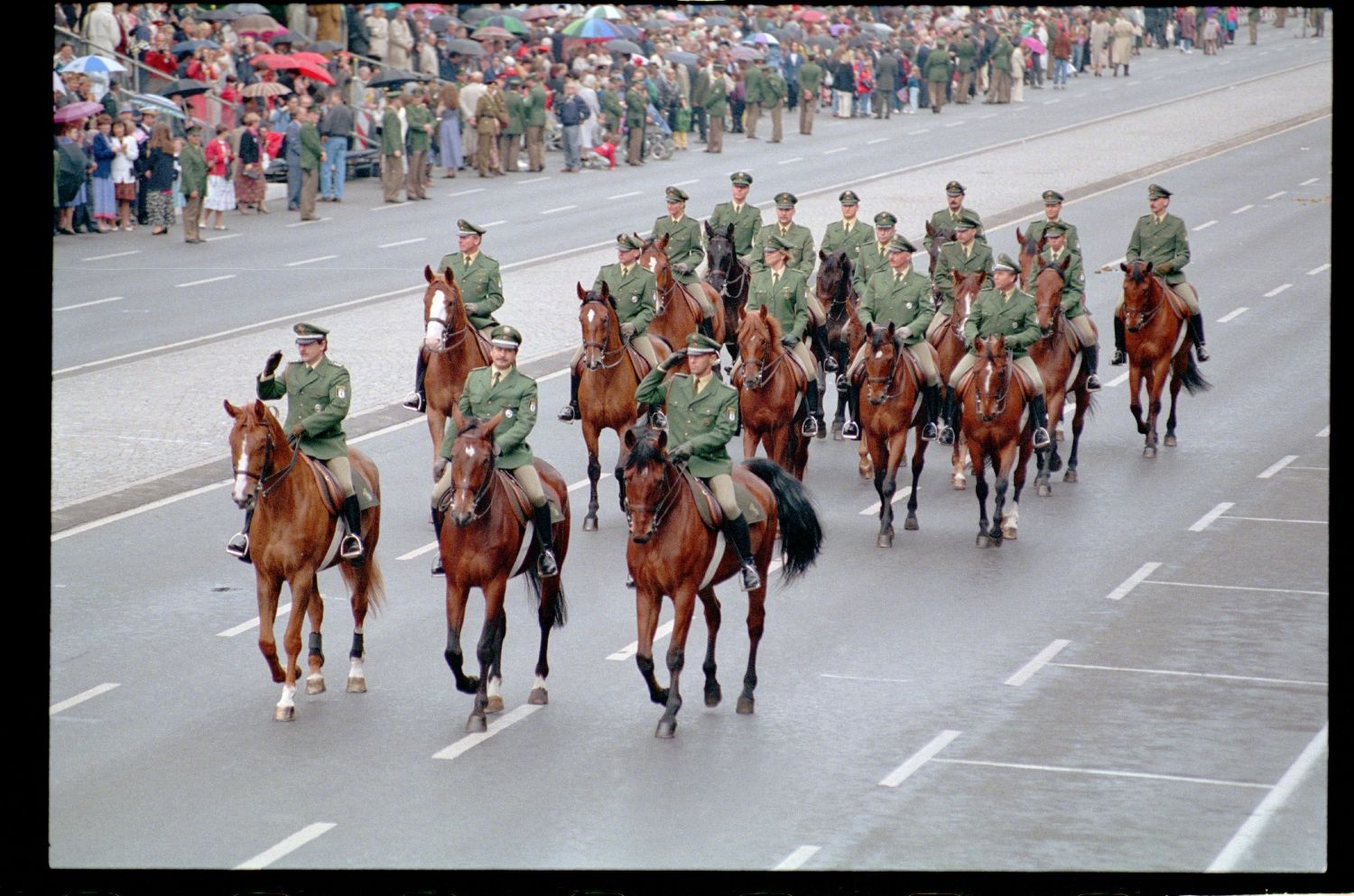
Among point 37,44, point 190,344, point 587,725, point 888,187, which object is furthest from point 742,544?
point 888,187

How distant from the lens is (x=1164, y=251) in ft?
90.8

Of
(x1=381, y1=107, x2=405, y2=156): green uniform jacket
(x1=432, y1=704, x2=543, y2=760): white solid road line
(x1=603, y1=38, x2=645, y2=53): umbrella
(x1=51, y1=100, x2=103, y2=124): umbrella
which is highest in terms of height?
(x1=603, y1=38, x2=645, y2=53): umbrella

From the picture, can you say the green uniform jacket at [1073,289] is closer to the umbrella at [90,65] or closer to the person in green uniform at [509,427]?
the person in green uniform at [509,427]

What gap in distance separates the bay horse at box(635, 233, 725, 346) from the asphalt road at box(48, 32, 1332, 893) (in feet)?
6.96

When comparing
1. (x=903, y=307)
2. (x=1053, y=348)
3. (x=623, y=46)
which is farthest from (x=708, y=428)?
(x=623, y=46)

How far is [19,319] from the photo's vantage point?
14961 mm

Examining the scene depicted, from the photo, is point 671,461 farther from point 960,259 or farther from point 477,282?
point 960,259

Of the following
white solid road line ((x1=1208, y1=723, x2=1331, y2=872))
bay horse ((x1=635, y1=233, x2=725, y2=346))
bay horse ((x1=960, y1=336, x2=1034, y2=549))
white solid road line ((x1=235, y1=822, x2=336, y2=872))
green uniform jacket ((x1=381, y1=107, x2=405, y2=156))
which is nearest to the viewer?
white solid road line ((x1=235, y1=822, x2=336, y2=872))

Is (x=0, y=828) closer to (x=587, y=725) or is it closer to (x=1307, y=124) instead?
(x=587, y=725)

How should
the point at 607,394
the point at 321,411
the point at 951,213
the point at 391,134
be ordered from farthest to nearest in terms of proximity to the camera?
the point at 391,134 < the point at 951,213 < the point at 607,394 < the point at 321,411

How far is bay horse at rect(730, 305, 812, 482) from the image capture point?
869 inches

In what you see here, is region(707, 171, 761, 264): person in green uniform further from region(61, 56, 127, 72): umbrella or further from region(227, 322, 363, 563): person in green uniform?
region(61, 56, 127, 72): umbrella

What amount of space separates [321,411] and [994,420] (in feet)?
26.3

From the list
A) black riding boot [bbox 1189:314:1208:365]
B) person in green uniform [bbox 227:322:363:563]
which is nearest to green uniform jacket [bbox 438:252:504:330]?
person in green uniform [bbox 227:322:363:563]
